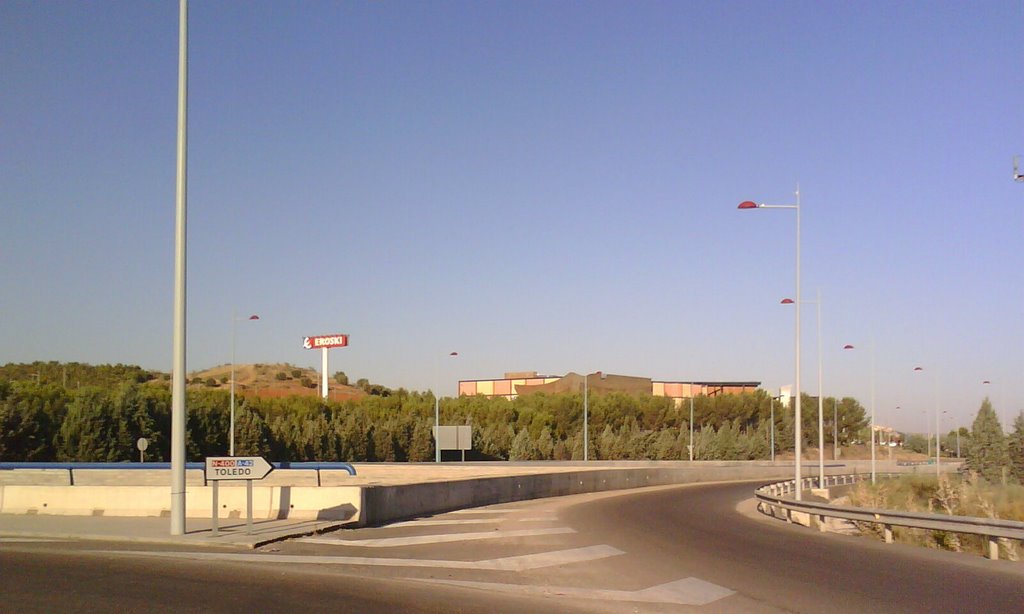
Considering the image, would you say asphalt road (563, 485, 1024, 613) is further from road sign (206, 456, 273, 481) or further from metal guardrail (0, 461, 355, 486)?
metal guardrail (0, 461, 355, 486)

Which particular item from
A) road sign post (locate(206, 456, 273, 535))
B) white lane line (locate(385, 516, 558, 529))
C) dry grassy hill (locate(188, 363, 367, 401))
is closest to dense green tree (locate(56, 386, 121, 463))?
white lane line (locate(385, 516, 558, 529))

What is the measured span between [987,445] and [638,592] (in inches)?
2732

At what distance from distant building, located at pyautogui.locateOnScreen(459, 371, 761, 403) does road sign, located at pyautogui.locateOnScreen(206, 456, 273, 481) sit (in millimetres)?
107311

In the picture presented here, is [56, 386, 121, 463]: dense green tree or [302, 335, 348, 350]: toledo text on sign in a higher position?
[302, 335, 348, 350]: toledo text on sign

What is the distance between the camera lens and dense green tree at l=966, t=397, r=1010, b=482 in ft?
225

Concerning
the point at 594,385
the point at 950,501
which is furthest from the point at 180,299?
the point at 594,385

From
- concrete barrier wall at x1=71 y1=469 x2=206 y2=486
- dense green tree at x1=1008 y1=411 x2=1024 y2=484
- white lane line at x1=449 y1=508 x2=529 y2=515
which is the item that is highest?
concrete barrier wall at x1=71 y1=469 x2=206 y2=486

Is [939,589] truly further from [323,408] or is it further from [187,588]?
[323,408]

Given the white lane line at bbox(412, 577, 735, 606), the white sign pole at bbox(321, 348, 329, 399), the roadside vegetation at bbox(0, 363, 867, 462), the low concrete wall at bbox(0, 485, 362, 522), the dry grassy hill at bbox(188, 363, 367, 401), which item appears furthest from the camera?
the dry grassy hill at bbox(188, 363, 367, 401)

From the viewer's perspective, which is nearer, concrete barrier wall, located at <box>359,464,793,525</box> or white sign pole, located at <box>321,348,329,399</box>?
concrete barrier wall, located at <box>359,464,793,525</box>

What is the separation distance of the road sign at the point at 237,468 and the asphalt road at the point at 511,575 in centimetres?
142

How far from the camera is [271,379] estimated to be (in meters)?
144

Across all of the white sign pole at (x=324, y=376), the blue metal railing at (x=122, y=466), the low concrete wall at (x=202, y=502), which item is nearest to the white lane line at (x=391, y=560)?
the low concrete wall at (x=202, y=502)

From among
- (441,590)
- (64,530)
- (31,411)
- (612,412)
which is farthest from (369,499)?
(612,412)
